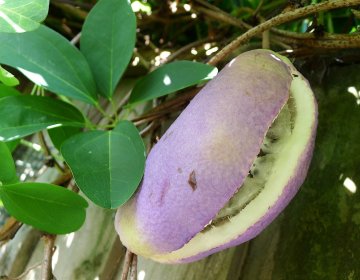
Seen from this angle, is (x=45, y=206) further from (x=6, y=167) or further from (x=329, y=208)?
(x=329, y=208)

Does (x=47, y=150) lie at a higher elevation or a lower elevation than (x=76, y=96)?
lower

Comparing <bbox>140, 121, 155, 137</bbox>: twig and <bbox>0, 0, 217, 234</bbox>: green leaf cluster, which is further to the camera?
Answer: <bbox>140, 121, 155, 137</bbox>: twig

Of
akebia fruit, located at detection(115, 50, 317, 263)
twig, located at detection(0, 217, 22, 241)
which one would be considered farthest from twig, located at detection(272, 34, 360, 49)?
twig, located at detection(0, 217, 22, 241)

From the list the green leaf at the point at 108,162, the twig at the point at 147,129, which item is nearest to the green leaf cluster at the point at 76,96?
the green leaf at the point at 108,162

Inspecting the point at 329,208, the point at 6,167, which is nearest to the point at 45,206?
the point at 6,167

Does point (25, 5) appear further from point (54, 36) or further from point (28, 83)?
point (28, 83)

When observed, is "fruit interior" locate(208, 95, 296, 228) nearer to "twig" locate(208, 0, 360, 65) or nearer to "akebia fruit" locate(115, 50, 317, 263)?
"akebia fruit" locate(115, 50, 317, 263)
